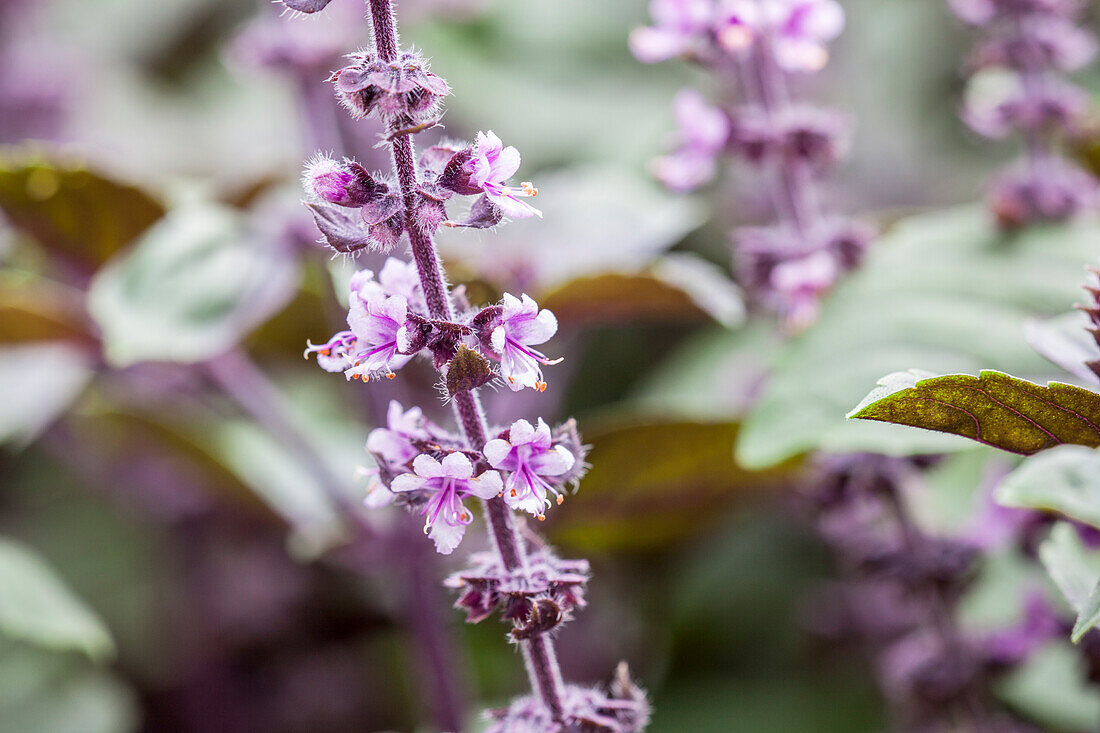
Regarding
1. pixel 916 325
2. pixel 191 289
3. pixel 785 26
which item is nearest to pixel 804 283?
pixel 916 325

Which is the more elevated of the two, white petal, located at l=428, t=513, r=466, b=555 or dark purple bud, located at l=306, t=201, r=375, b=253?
dark purple bud, located at l=306, t=201, r=375, b=253

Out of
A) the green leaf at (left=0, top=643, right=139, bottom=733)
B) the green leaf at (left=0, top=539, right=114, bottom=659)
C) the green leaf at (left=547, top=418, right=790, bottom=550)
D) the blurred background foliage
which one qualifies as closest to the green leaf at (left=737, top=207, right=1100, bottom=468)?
the blurred background foliage

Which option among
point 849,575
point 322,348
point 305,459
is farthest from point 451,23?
point 322,348

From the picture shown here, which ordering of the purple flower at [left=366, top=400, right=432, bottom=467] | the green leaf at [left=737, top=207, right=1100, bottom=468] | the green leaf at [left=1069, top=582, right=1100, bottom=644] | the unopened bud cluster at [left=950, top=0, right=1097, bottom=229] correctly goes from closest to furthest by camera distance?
the green leaf at [left=1069, top=582, right=1100, bottom=644] → the purple flower at [left=366, top=400, right=432, bottom=467] → the green leaf at [left=737, top=207, right=1100, bottom=468] → the unopened bud cluster at [left=950, top=0, right=1097, bottom=229]

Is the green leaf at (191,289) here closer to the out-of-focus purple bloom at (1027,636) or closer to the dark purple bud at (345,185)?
the dark purple bud at (345,185)

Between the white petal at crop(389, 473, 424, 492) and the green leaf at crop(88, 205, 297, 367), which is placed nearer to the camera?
the white petal at crop(389, 473, 424, 492)

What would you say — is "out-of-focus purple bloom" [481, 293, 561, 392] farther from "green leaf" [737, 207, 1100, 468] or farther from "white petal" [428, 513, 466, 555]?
"green leaf" [737, 207, 1100, 468]
